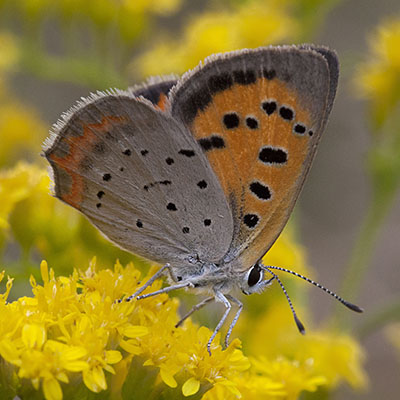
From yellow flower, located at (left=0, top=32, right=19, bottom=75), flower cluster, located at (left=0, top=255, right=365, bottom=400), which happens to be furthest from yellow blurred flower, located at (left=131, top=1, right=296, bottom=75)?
flower cluster, located at (left=0, top=255, right=365, bottom=400)

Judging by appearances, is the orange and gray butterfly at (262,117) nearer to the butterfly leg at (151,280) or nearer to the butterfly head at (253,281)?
the butterfly head at (253,281)

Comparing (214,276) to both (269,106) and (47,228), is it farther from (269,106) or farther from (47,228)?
(47,228)

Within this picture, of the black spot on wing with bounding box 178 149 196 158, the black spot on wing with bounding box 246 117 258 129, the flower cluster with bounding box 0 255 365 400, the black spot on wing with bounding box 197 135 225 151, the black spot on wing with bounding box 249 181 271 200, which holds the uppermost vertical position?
the black spot on wing with bounding box 246 117 258 129

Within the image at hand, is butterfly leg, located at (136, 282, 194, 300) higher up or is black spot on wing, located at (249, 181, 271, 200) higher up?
black spot on wing, located at (249, 181, 271, 200)

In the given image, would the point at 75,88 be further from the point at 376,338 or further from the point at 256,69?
the point at 256,69

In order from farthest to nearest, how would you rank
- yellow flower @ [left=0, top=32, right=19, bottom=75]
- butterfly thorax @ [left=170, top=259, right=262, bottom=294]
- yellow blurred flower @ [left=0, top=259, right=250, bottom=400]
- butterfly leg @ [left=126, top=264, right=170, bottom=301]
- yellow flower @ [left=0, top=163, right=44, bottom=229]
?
yellow flower @ [left=0, top=32, right=19, bottom=75]
yellow flower @ [left=0, top=163, right=44, bottom=229]
butterfly thorax @ [left=170, top=259, right=262, bottom=294]
butterfly leg @ [left=126, top=264, right=170, bottom=301]
yellow blurred flower @ [left=0, top=259, right=250, bottom=400]

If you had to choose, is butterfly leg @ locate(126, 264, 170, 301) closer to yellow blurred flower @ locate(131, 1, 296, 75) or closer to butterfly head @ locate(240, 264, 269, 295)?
butterfly head @ locate(240, 264, 269, 295)
